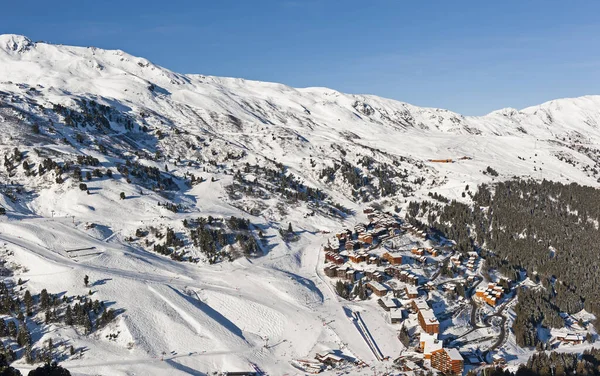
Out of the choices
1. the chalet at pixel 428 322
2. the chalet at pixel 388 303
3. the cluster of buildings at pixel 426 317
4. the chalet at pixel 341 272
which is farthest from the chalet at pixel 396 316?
the chalet at pixel 341 272

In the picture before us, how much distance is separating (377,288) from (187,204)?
53117 mm

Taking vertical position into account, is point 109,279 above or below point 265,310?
above

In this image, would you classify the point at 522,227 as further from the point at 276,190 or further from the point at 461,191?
the point at 276,190

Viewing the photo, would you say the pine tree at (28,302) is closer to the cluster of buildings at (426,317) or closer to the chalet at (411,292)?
the cluster of buildings at (426,317)

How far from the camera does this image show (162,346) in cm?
5616

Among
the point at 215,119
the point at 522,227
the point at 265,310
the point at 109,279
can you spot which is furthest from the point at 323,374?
the point at 215,119

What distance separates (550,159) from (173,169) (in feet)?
539

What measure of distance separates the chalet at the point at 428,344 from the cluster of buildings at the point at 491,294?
2263 centimetres

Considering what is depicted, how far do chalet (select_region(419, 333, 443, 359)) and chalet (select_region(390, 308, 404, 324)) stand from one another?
559 cm

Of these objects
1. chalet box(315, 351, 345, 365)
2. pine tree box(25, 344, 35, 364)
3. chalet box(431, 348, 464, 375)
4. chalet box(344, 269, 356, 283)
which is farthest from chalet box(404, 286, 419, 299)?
pine tree box(25, 344, 35, 364)

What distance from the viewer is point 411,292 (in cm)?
7406

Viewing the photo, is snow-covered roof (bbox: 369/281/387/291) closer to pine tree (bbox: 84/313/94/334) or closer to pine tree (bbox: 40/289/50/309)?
pine tree (bbox: 84/313/94/334)

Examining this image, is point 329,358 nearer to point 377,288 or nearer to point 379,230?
point 377,288

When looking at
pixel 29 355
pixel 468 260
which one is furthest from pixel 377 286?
pixel 29 355
